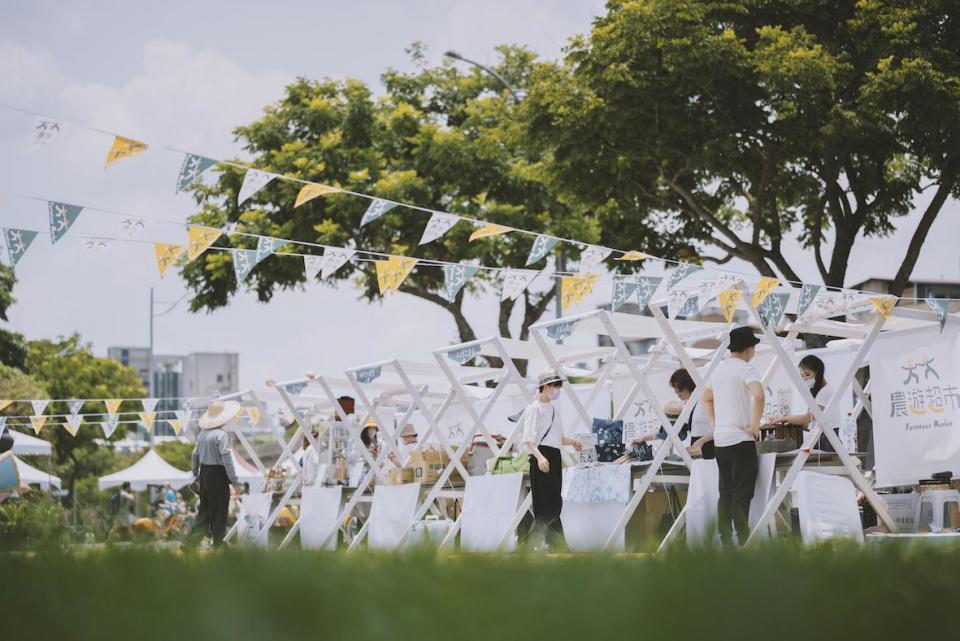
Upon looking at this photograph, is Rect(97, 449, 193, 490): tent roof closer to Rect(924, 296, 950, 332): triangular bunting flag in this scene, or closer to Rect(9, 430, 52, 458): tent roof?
Rect(9, 430, 52, 458): tent roof

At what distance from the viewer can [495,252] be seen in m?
24.6

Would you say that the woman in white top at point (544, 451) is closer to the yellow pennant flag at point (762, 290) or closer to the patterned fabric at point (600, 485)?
the patterned fabric at point (600, 485)

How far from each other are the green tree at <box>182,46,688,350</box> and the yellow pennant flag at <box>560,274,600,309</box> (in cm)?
1204

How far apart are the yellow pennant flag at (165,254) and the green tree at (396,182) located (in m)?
10.9

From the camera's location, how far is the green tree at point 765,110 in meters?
15.4

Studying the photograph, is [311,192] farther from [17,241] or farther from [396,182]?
[396,182]

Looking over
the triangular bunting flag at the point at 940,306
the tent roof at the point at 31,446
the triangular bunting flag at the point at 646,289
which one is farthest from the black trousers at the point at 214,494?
the tent roof at the point at 31,446

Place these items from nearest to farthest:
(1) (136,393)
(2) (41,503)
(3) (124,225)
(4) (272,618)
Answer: (4) (272,618)
(2) (41,503)
(3) (124,225)
(1) (136,393)

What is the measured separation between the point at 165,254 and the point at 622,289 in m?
5.13

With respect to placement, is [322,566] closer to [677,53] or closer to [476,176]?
[677,53]

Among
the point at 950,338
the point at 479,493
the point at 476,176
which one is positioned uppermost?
the point at 476,176

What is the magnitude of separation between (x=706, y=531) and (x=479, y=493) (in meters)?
9.84

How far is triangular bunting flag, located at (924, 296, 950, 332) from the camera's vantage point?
9234mm

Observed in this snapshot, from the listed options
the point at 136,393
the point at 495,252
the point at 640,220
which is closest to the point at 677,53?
the point at 640,220
